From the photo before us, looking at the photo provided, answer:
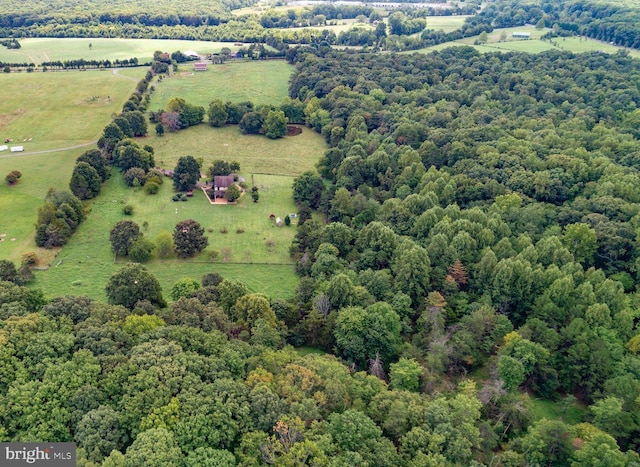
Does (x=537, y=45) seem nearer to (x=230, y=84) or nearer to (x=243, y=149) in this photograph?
(x=230, y=84)

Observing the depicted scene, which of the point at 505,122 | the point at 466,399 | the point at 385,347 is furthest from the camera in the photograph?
the point at 505,122

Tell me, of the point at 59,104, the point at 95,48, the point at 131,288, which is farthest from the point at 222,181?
the point at 95,48

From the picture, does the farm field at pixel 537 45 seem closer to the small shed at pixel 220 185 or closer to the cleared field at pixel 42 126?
the cleared field at pixel 42 126

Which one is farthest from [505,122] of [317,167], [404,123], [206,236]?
[206,236]

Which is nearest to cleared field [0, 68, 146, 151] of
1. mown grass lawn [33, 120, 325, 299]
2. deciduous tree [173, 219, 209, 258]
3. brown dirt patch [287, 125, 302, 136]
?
mown grass lawn [33, 120, 325, 299]

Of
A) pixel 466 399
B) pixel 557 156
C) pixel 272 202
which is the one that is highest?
pixel 557 156

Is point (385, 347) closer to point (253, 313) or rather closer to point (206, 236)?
point (253, 313)

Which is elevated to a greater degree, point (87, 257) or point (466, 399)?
point (466, 399)
